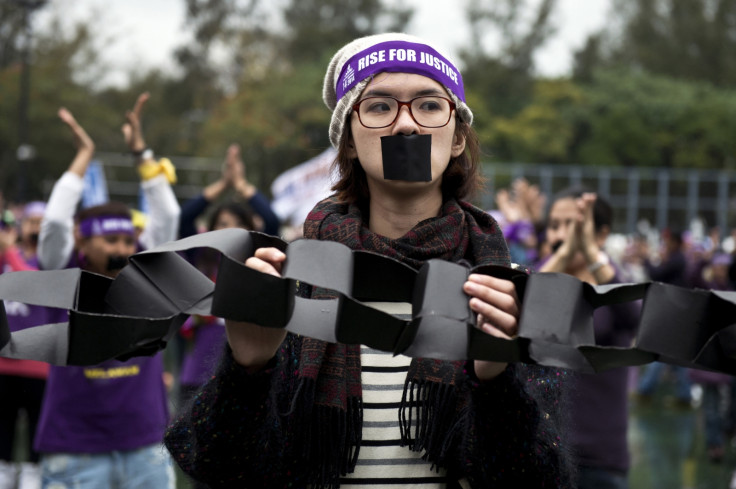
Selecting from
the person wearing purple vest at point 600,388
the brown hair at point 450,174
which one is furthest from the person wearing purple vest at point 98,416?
the brown hair at point 450,174

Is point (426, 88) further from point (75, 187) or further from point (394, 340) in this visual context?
point (75, 187)

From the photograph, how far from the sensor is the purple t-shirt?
411 cm

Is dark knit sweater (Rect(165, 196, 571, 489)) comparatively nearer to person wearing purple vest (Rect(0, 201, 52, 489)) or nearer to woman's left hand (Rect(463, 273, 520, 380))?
Answer: woman's left hand (Rect(463, 273, 520, 380))

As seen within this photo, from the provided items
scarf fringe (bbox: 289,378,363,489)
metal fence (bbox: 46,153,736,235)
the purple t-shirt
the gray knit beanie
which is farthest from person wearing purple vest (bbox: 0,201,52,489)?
metal fence (bbox: 46,153,736,235)

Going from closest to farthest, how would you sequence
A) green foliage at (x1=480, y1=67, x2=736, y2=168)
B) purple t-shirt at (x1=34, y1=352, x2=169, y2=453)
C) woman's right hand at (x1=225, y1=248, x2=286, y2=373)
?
woman's right hand at (x1=225, y1=248, x2=286, y2=373) → purple t-shirt at (x1=34, y1=352, x2=169, y2=453) → green foliage at (x1=480, y1=67, x2=736, y2=168)

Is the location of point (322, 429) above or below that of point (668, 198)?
below

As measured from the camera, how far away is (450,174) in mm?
2109

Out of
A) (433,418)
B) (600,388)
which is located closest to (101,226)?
(600,388)

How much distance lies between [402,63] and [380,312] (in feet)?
2.36

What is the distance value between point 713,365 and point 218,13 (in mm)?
45922

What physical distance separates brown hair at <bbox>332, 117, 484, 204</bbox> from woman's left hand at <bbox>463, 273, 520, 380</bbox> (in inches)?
24.0

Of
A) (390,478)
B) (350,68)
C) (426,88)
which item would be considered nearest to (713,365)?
(390,478)

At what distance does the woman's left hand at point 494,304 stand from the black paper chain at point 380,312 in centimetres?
2

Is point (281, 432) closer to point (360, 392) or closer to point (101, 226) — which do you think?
point (360, 392)
